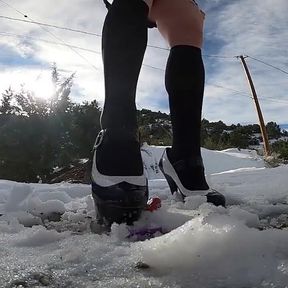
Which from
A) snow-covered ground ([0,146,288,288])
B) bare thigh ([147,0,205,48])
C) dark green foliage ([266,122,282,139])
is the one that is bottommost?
snow-covered ground ([0,146,288,288])

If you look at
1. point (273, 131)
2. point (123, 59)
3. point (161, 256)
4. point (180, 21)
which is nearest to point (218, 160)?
point (180, 21)

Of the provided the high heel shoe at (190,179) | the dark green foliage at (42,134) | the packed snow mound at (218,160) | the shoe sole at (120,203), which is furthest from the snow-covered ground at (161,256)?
the packed snow mound at (218,160)

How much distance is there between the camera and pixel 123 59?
0.89 m

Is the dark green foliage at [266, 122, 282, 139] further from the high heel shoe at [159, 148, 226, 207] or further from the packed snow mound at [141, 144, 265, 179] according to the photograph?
the high heel shoe at [159, 148, 226, 207]

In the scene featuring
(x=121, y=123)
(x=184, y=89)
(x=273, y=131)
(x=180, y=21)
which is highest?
(x=273, y=131)

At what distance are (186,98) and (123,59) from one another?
8.5 inches

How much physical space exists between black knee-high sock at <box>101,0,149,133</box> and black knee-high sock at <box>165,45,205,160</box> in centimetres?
16

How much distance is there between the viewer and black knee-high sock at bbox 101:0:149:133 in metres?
0.86

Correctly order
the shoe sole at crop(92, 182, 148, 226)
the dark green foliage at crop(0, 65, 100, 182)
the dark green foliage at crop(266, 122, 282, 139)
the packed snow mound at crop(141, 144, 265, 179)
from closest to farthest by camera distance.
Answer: the shoe sole at crop(92, 182, 148, 226)
the dark green foliage at crop(0, 65, 100, 182)
the packed snow mound at crop(141, 144, 265, 179)
the dark green foliage at crop(266, 122, 282, 139)

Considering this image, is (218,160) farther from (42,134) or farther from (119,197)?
(119,197)

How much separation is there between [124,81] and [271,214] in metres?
0.41

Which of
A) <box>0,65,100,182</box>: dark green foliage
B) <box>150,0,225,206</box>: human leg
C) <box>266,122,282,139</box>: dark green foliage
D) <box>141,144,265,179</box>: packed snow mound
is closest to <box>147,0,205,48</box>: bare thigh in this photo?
<box>150,0,225,206</box>: human leg

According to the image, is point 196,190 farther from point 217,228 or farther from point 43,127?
point 43,127

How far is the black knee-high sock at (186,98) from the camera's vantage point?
101 centimetres
